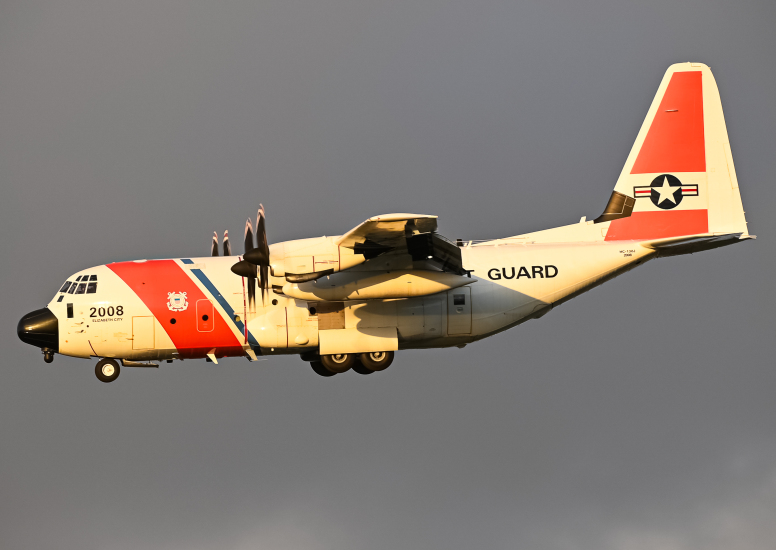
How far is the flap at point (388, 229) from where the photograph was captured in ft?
62.0

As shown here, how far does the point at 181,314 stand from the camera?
23219 millimetres

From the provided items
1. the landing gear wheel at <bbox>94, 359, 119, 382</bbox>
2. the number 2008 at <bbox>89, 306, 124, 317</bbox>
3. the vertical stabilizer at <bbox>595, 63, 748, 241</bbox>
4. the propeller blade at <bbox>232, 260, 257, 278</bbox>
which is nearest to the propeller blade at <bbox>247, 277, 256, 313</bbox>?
the propeller blade at <bbox>232, 260, 257, 278</bbox>

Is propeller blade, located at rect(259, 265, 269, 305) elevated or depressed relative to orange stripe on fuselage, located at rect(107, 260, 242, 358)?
elevated

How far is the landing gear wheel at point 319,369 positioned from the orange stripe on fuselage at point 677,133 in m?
10.2

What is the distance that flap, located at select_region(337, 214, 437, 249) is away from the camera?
18906 mm

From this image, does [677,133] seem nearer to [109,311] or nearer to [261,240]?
[261,240]

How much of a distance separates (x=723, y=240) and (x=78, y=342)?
17.1 metres

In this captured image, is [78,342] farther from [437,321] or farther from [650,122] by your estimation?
[650,122]

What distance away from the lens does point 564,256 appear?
78.5 feet

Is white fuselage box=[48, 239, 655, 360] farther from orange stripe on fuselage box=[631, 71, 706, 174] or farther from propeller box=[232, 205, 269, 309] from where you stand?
orange stripe on fuselage box=[631, 71, 706, 174]

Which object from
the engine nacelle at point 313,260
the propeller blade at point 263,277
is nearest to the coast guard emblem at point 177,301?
the propeller blade at point 263,277

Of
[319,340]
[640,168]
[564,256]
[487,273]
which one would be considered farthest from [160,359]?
[640,168]

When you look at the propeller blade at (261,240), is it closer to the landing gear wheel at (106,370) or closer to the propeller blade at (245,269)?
the propeller blade at (245,269)

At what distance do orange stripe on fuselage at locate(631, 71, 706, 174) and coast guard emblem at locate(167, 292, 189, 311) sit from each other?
41.8ft
